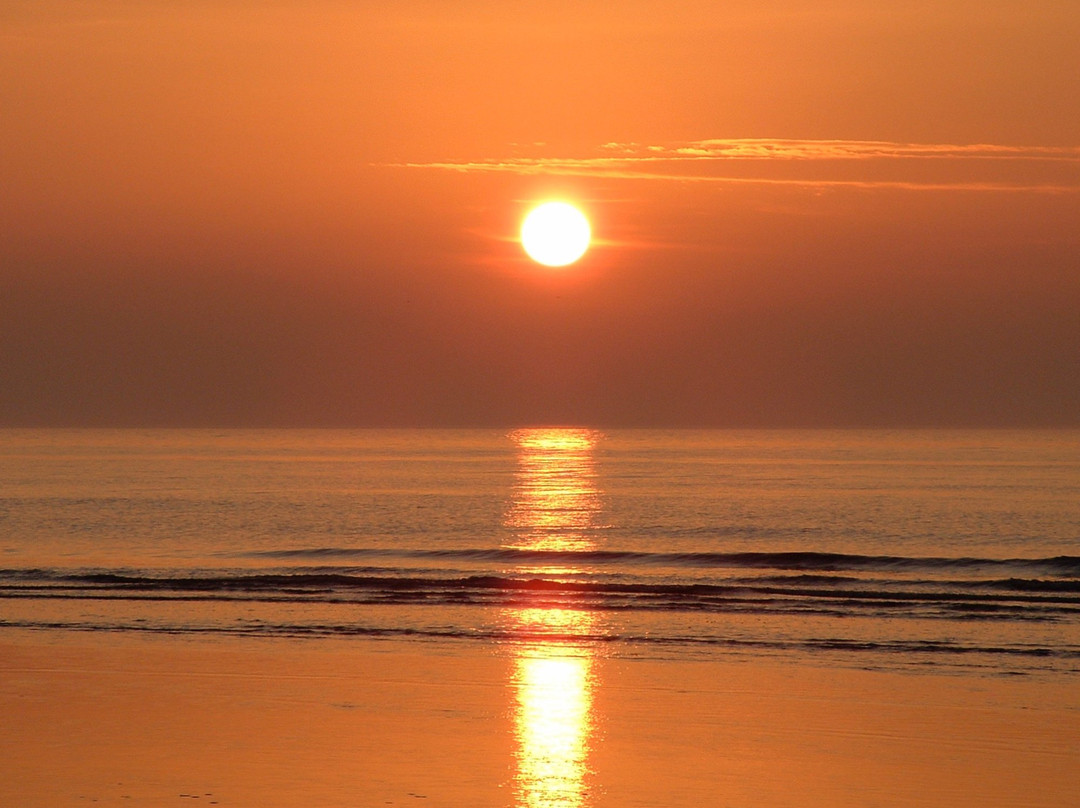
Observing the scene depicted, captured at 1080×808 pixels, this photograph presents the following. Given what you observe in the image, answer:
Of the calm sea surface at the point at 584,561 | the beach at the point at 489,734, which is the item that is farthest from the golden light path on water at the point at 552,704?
the calm sea surface at the point at 584,561

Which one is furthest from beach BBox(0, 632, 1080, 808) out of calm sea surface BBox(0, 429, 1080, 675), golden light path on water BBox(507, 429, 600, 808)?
calm sea surface BBox(0, 429, 1080, 675)

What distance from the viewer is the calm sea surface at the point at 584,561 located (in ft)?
78.4

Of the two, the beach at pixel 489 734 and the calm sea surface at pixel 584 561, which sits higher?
the calm sea surface at pixel 584 561

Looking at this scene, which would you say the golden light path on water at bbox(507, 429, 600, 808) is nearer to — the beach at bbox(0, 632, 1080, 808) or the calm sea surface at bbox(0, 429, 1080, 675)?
the beach at bbox(0, 632, 1080, 808)

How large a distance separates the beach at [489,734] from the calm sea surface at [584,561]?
2.64 metres

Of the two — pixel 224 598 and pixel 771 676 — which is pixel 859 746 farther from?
pixel 224 598

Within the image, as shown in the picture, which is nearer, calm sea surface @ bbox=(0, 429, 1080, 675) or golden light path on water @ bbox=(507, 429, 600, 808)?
golden light path on water @ bbox=(507, 429, 600, 808)

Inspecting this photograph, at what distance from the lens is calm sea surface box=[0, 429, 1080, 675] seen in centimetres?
2391

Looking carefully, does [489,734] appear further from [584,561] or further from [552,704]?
[584,561]

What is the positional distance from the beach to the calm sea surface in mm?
2636

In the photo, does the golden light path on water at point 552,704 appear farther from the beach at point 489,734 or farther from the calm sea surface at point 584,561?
the calm sea surface at point 584,561

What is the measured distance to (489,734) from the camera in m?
15.0

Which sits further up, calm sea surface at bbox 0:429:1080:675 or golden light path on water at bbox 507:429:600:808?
calm sea surface at bbox 0:429:1080:675

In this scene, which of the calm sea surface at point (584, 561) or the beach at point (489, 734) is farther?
the calm sea surface at point (584, 561)
